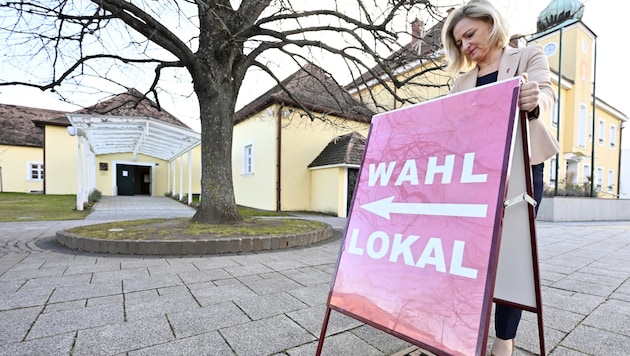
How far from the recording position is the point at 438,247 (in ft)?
4.17

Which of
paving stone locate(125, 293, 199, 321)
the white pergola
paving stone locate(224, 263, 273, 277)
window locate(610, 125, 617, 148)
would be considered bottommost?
paving stone locate(224, 263, 273, 277)

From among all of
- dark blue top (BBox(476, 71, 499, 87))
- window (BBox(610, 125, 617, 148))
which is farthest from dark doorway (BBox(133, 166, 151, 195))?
window (BBox(610, 125, 617, 148))

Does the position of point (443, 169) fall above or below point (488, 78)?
below

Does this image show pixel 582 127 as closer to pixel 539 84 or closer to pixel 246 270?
pixel 539 84

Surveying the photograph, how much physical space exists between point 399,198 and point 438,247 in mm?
307

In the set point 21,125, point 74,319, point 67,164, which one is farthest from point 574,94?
point 21,125

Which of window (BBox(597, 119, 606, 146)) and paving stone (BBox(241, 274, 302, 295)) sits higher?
window (BBox(597, 119, 606, 146))

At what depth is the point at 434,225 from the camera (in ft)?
4.34

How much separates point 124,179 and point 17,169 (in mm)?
7971

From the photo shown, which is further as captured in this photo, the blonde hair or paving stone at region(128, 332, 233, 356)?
paving stone at region(128, 332, 233, 356)

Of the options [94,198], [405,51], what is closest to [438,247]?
[405,51]

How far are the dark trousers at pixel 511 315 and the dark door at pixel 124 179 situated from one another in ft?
76.2

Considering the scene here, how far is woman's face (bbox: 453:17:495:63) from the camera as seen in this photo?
151 cm

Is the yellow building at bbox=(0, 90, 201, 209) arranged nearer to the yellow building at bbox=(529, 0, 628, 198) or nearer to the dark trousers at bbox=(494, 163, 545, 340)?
the dark trousers at bbox=(494, 163, 545, 340)
